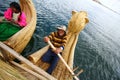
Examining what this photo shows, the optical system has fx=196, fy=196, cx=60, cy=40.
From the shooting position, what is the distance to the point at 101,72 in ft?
42.3

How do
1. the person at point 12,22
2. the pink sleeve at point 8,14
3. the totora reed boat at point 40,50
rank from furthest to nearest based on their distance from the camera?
the pink sleeve at point 8,14 → the person at point 12,22 → the totora reed boat at point 40,50

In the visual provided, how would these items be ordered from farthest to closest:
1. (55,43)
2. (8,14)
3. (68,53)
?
(8,14), (68,53), (55,43)

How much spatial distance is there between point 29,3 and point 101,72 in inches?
254

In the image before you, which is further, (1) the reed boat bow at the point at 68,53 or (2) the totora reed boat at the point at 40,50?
(1) the reed boat bow at the point at 68,53

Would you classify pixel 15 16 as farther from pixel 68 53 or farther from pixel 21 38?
pixel 68 53

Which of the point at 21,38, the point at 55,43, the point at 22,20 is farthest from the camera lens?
the point at 22,20

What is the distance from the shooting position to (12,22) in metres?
9.23

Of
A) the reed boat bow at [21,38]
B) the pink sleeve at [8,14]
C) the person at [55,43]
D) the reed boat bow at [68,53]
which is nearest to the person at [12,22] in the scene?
the pink sleeve at [8,14]

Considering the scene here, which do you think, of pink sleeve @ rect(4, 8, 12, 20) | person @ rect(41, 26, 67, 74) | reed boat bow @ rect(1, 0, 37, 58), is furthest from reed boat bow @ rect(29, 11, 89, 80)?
pink sleeve @ rect(4, 8, 12, 20)

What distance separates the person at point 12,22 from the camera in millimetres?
8656

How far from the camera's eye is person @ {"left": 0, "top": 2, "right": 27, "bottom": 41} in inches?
341

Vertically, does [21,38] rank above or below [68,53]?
above

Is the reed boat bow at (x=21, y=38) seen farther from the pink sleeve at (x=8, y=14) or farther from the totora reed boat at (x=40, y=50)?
the pink sleeve at (x=8, y=14)

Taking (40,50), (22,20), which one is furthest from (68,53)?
(22,20)
